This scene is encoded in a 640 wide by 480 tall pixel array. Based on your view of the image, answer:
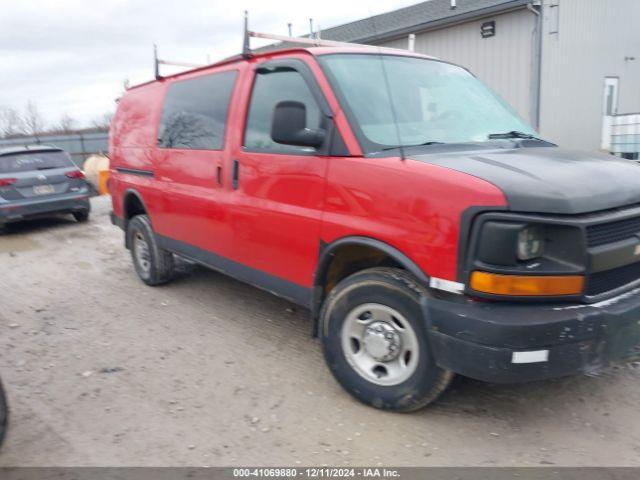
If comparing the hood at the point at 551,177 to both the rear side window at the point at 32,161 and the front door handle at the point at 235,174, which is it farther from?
the rear side window at the point at 32,161

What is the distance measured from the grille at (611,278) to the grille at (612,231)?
17 centimetres

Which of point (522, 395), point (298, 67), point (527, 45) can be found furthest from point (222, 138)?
point (527, 45)

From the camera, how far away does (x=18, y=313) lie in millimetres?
5320

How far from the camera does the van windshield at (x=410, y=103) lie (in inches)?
133

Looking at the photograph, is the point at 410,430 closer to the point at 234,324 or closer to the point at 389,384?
the point at 389,384

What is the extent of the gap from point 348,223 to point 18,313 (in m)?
3.88

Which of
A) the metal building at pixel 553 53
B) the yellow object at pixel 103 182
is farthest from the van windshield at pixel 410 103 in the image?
the yellow object at pixel 103 182

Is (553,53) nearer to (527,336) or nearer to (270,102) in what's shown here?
(270,102)

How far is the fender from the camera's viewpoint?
2.88m

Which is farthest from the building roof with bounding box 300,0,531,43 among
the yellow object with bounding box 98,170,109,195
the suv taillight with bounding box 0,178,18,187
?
the suv taillight with bounding box 0,178,18,187

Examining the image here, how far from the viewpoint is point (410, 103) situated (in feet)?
11.9

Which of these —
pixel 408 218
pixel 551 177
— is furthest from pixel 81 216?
pixel 551 177

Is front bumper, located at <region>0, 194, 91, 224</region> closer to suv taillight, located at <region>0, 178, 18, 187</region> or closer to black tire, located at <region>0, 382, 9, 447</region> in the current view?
suv taillight, located at <region>0, 178, 18, 187</region>

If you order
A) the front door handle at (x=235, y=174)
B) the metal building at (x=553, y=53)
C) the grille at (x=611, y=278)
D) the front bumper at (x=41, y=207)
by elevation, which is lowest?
the front bumper at (x=41, y=207)
